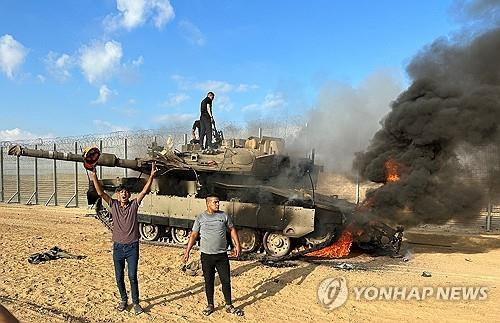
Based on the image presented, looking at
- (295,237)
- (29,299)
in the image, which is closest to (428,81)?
(295,237)

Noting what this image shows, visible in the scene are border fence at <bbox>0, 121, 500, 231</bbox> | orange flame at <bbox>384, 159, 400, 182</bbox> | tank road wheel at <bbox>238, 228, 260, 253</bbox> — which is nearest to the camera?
tank road wheel at <bbox>238, 228, 260, 253</bbox>

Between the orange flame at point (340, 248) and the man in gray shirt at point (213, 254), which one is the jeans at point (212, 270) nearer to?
the man in gray shirt at point (213, 254)

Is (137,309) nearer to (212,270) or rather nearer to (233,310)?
(212,270)

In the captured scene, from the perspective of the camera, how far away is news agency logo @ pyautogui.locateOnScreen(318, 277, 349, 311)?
748 cm

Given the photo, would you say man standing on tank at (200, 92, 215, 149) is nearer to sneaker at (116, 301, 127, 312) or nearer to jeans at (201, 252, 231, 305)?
jeans at (201, 252, 231, 305)

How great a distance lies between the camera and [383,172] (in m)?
12.1

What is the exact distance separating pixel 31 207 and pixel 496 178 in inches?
834

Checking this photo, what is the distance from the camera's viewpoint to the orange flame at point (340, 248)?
11.5 metres

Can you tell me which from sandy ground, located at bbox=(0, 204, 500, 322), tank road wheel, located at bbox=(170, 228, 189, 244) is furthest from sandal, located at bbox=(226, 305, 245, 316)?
tank road wheel, located at bbox=(170, 228, 189, 244)

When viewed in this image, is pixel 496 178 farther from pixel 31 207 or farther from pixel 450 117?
pixel 31 207

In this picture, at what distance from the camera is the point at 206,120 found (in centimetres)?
1392

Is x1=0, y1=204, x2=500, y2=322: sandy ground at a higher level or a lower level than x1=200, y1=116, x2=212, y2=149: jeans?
lower

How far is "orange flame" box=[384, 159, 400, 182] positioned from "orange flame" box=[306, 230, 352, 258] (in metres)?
1.65

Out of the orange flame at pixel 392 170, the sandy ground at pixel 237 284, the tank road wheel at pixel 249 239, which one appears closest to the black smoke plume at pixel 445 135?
the orange flame at pixel 392 170
